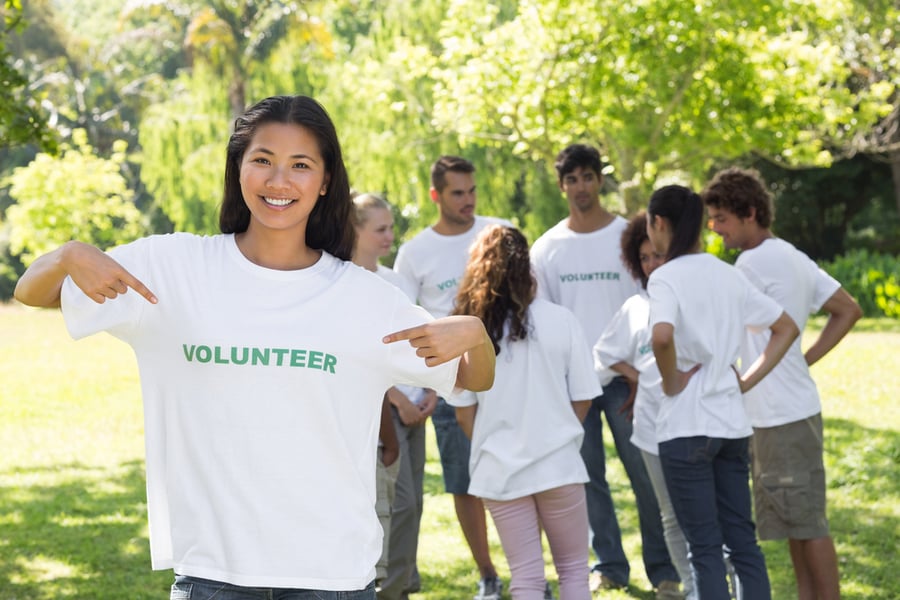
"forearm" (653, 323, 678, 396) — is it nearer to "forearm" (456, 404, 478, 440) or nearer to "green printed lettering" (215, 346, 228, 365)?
"forearm" (456, 404, 478, 440)

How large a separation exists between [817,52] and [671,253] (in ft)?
53.7

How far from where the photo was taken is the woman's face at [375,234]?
6102 millimetres

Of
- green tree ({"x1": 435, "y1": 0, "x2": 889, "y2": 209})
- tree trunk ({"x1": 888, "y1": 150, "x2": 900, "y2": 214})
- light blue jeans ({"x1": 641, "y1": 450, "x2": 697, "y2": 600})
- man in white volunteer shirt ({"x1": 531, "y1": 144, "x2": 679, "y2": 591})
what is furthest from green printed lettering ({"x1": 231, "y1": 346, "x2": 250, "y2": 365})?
tree trunk ({"x1": 888, "y1": 150, "x2": 900, "y2": 214})

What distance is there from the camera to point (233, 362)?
2.92 m

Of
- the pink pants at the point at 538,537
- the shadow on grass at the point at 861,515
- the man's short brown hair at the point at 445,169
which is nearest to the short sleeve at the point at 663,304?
the pink pants at the point at 538,537

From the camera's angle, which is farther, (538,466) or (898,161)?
(898,161)

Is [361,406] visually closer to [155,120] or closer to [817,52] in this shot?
[817,52]

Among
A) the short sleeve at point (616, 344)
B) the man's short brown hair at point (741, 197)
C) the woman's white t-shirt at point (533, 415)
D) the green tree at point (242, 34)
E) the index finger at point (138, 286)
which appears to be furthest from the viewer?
the green tree at point (242, 34)

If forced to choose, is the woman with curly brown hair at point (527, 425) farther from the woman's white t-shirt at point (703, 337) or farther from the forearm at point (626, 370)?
the forearm at point (626, 370)

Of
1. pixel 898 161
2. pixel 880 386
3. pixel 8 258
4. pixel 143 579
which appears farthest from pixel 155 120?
pixel 143 579

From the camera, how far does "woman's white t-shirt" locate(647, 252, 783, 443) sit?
5262mm

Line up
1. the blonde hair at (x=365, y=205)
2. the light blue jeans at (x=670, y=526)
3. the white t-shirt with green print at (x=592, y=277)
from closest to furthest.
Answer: the light blue jeans at (x=670, y=526), the blonde hair at (x=365, y=205), the white t-shirt with green print at (x=592, y=277)

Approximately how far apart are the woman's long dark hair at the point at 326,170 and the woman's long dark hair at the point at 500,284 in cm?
209

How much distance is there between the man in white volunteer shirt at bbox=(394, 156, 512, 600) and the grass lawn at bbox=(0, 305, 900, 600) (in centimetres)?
41
